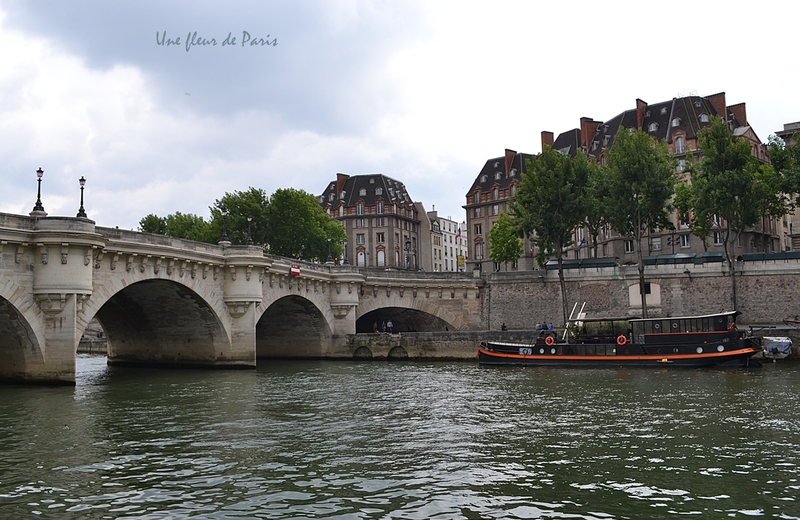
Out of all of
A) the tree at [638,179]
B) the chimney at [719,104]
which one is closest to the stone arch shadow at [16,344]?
the tree at [638,179]

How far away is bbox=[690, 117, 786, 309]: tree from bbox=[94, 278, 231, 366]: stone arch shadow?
35858mm

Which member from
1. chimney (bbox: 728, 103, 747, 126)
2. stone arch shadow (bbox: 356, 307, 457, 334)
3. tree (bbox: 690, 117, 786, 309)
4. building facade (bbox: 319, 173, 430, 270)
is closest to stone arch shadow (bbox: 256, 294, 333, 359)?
stone arch shadow (bbox: 356, 307, 457, 334)

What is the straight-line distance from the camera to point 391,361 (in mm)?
51688

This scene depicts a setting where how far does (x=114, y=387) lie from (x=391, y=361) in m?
21.5

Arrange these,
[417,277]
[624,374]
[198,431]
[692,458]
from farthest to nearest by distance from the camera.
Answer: [417,277] → [624,374] → [198,431] → [692,458]

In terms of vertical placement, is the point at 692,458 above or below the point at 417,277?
Answer: below

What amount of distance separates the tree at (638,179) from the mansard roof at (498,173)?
39415 mm

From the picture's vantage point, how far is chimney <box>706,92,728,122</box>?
77.4 m

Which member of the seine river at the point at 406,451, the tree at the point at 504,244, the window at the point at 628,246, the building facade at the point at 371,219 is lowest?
the seine river at the point at 406,451

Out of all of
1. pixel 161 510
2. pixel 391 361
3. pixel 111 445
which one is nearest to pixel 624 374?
pixel 391 361

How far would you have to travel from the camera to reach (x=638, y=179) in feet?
184

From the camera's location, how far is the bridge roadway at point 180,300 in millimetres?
30703

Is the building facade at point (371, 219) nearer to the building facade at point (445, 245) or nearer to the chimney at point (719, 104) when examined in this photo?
the building facade at point (445, 245)

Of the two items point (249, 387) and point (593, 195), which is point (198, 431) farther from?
point (593, 195)
